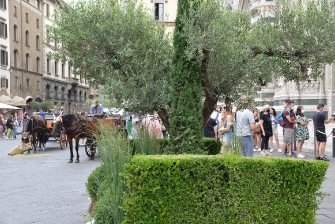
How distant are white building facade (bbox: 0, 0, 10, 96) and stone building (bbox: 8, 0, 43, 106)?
88cm

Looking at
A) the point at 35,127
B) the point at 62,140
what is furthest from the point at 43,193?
the point at 62,140

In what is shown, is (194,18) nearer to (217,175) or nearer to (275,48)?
(275,48)

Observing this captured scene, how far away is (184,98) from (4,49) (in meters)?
45.2

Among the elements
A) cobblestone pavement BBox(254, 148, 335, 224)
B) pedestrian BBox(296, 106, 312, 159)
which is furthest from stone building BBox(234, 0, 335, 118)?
cobblestone pavement BBox(254, 148, 335, 224)

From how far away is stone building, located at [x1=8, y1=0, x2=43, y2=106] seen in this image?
47737 mm

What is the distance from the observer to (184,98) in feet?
18.2

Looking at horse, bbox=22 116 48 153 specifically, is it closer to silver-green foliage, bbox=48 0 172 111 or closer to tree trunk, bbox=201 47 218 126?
silver-green foliage, bbox=48 0 172 111

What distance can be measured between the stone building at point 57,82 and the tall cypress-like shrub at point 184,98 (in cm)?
5034

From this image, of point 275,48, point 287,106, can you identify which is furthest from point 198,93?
point 287,106

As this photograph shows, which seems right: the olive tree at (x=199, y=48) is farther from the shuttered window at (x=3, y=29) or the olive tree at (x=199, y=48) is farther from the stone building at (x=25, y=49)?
the stone building at (x=25, y=49)

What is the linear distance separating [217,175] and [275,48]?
345cm

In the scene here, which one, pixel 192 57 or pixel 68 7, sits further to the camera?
pixel 68 7

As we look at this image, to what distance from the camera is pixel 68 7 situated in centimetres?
753

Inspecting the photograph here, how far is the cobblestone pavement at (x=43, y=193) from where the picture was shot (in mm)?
5605
